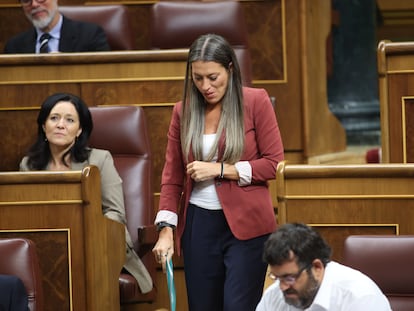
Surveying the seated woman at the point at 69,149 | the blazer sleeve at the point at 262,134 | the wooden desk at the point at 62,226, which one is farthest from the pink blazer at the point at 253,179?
the seated woman at the point at 69,149

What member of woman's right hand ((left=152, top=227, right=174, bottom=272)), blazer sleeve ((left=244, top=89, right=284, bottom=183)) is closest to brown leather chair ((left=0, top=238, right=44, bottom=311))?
woman's right hand ((left=152, top=227, right=174, bottom=272))

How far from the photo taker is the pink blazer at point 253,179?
46.9 inches

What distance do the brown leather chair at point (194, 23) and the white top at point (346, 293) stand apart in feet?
3.31

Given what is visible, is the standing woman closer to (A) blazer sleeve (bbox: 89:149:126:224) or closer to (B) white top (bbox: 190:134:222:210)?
(B) white top (bbox: 190:134:222:210)

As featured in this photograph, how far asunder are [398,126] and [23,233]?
21.0 inches

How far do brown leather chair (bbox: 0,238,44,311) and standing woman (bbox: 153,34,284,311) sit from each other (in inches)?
5.5

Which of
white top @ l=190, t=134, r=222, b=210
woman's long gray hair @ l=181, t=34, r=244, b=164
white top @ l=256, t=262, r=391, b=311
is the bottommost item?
white top @ l=256, t=262, r=391, b=311

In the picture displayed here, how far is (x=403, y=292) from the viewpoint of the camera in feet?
3.30

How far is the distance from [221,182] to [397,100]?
407 millimetres

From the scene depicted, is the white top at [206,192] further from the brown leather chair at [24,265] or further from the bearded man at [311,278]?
the bearded man at [311,278]

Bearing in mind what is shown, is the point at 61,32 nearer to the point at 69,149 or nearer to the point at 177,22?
the point at 177,22

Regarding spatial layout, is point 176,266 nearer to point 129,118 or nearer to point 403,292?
point 129,118

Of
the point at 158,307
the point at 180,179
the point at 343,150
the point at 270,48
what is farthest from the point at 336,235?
the point at 343,150

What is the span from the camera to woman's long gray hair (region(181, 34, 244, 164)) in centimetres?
119
